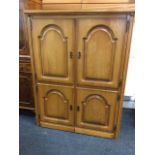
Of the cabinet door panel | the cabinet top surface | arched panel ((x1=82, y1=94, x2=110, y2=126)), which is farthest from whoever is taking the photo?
the cabinet door panel

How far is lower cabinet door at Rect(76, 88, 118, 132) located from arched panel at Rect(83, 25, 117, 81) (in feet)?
0.62

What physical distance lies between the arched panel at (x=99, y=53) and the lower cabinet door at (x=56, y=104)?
0.36 m

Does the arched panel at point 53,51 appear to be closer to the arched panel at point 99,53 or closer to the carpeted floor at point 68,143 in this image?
the arched panel at point 99,53

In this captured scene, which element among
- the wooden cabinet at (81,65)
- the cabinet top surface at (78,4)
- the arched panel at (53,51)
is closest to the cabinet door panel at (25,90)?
the wooden cabinet at (81,65)

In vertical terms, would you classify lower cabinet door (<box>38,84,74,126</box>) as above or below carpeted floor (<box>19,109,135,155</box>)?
above

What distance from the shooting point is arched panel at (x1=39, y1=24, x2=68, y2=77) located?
67.2 inches

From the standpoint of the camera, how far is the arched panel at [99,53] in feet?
5.16

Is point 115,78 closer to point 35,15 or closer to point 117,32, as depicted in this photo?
point 117,32

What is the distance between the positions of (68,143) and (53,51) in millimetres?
1072

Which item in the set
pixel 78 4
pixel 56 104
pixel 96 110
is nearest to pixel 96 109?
pixel 96 110

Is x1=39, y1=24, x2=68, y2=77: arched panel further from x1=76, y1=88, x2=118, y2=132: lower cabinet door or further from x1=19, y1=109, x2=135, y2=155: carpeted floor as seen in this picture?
x1=19, y1=109, x2=135, y2=155: carpeted floor

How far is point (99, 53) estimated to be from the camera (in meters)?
1.63

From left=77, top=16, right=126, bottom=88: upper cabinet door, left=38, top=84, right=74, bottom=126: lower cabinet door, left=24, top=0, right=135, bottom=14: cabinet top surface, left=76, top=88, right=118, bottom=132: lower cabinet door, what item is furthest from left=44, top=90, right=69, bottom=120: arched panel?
left=24, top=0, right=135, bottom=14: cabinet top surface

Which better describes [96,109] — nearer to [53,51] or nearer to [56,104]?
[56,104]
